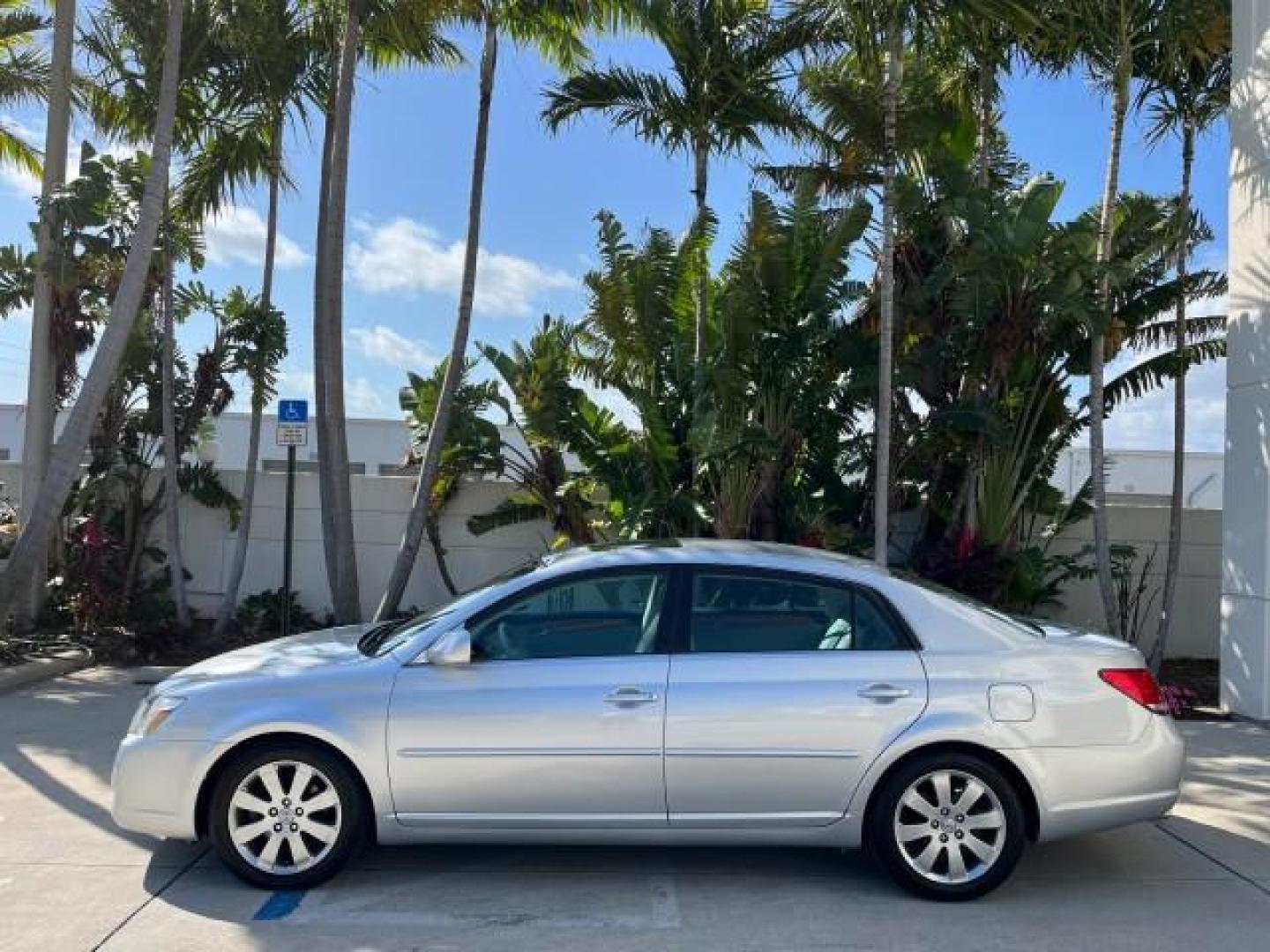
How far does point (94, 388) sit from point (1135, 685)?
8.68 meters

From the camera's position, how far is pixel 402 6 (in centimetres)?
1056

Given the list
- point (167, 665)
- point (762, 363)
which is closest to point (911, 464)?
point (762, 363)

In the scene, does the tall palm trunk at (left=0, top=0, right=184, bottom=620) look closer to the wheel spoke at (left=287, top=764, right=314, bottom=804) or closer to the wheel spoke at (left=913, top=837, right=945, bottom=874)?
the wheel spoke at (left=287, top=764, right=314, bottom=804)

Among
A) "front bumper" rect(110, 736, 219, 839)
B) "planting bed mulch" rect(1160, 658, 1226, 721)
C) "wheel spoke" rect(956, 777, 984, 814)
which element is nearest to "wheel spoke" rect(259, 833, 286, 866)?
"front bumper" rect(110, 736, 219, 839)

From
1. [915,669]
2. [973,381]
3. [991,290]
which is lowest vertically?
[915,669]

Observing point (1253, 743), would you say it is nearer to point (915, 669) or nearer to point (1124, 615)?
point (1124, 615)

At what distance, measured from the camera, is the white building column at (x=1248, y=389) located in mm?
8641

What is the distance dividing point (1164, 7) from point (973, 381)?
143 inches

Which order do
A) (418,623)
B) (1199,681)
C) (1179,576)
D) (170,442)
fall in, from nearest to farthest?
(418,623)
(1199,681)
(170,442)
(1179,576)

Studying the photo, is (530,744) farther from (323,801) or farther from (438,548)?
(438,548)

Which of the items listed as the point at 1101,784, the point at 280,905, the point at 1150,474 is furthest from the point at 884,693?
the point at 1150,474

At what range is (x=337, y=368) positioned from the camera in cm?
1102

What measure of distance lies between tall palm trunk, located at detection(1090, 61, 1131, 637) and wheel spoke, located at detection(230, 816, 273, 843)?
7.83 meters

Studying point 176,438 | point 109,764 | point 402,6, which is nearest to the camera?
point 109,764
